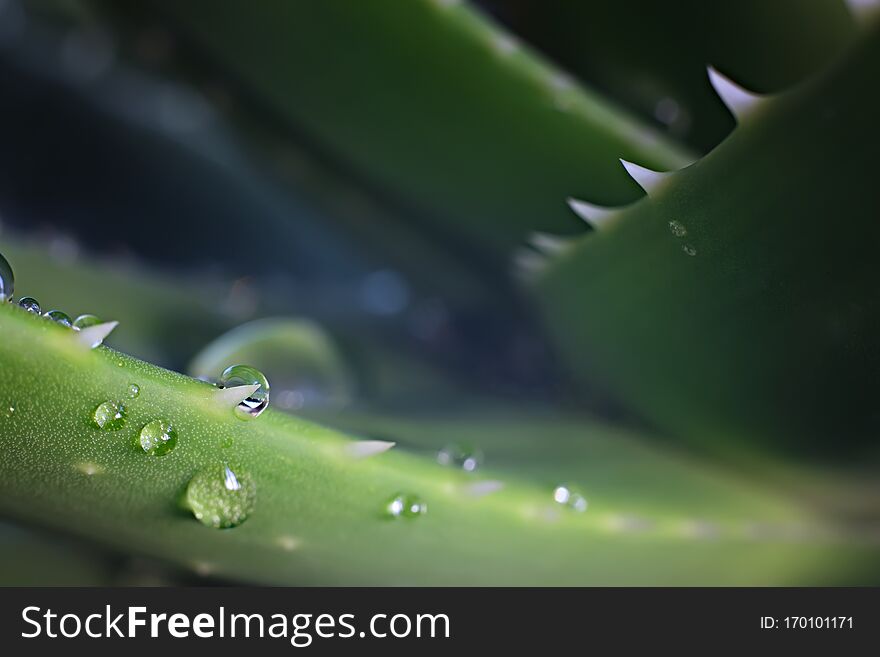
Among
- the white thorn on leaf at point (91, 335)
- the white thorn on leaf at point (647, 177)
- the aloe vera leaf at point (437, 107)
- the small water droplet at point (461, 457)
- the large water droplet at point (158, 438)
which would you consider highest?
the aloe vera leaf at point (437, 107)

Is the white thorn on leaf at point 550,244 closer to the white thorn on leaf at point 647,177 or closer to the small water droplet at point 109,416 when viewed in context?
the white thorn on leaf at point 647,177

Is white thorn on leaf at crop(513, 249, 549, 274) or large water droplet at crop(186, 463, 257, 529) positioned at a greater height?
white thorn on leaf at crop(513, 249, 549, 274)

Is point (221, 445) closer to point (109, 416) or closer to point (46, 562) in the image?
point (109, 416)

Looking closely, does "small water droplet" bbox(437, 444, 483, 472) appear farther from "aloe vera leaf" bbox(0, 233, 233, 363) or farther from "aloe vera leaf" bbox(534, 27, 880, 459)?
"aloe vera leaf" bbox(0, 233, 233, 363)

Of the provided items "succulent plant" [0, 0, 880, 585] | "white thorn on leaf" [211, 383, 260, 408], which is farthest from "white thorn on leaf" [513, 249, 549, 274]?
"white thorn on leaf" [211, 383, 260, 408]

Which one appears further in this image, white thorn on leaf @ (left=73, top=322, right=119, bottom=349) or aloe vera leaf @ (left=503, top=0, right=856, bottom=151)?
aloe vera leaf @ (left=503, top=0, right=856, bottom=151)

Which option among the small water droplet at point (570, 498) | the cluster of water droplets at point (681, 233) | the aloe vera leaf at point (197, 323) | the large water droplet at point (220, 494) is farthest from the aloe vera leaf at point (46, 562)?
the cluster of water droplets at point (681, 233)
